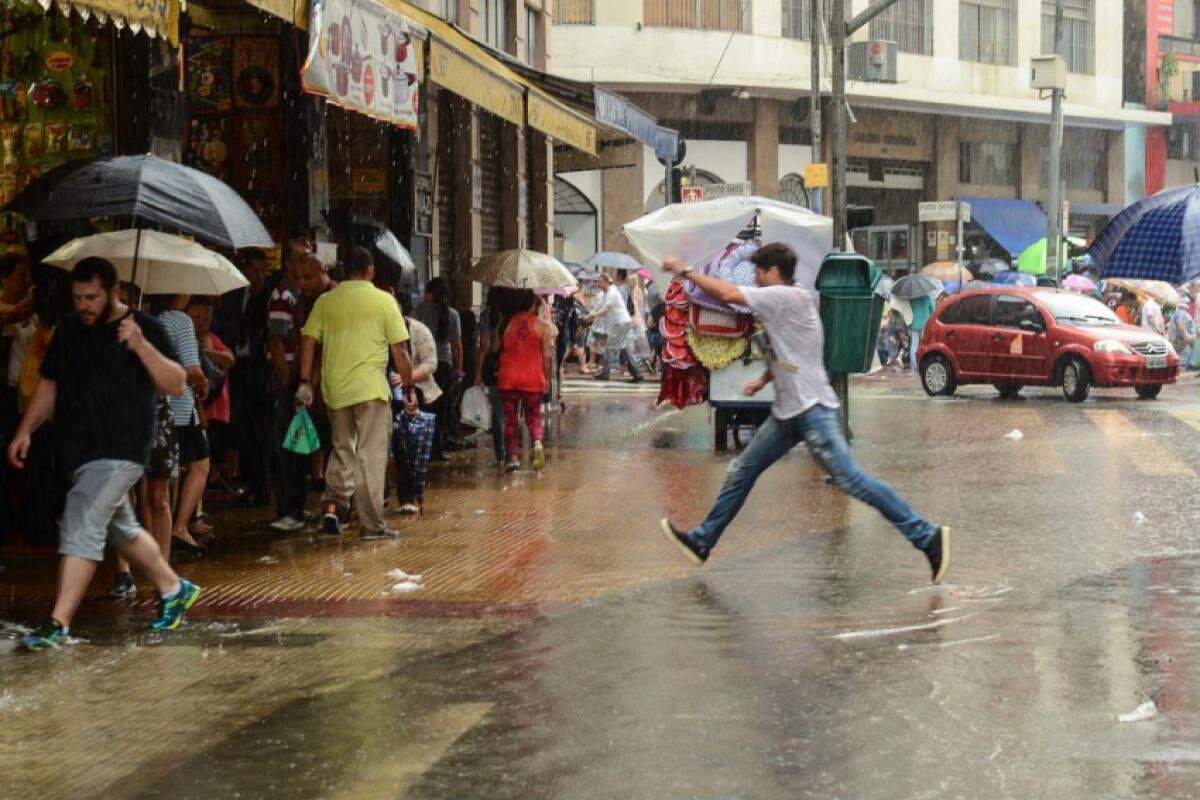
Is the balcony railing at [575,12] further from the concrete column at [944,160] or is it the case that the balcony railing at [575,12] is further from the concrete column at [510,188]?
the concrete column at [510,188]

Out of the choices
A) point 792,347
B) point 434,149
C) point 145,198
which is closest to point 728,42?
point 434,149

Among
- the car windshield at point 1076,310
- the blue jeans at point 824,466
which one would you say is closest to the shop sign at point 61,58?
the blue jeans at point 824,466

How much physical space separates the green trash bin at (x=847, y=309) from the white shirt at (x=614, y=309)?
15.1 metres

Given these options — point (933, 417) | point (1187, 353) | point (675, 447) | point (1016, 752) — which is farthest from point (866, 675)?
point (1187, 353)

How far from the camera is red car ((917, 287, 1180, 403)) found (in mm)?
23844

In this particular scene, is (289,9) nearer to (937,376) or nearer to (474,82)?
(474,82)

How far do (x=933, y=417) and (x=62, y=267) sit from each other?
13015 millimetres

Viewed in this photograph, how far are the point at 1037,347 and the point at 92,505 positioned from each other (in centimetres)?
1862

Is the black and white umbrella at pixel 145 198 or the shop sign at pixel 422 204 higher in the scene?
the shop sign at pixel 422 204

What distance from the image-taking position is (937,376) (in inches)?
1010

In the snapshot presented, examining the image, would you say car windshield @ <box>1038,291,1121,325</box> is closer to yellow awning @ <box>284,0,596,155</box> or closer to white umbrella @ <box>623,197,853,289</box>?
white umbrella @ <box>623,197,853,289</box>

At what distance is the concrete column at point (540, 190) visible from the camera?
2448 centimetres

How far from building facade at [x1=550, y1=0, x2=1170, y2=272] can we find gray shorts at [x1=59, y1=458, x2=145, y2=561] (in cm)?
2928

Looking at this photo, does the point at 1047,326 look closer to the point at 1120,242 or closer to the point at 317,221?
the point at 1120,242
